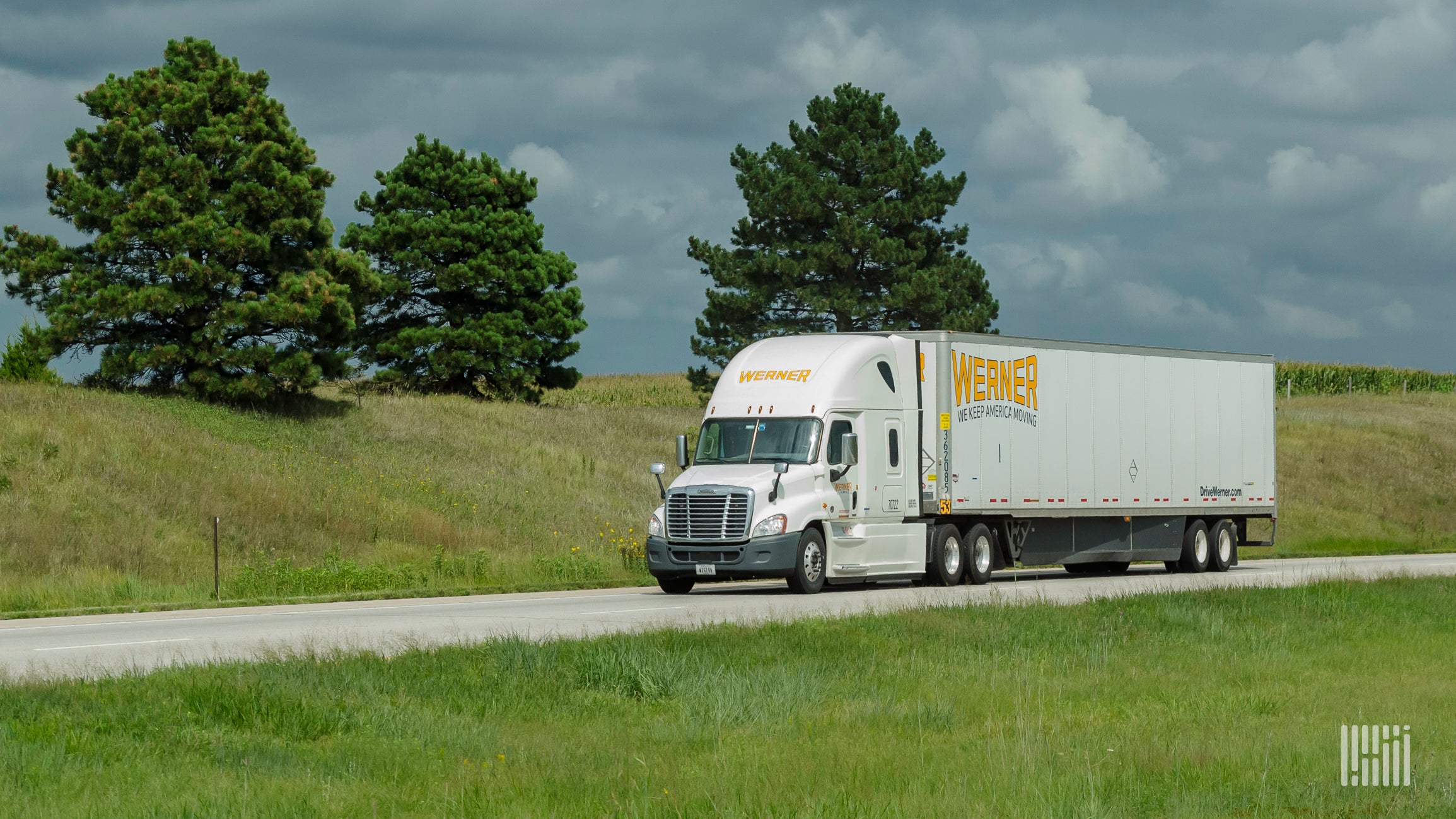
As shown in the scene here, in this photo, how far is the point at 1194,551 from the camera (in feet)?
100

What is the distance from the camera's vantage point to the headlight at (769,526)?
2273 cm

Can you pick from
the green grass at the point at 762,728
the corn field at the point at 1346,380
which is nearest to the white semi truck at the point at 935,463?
the green grass at the point at 762,728

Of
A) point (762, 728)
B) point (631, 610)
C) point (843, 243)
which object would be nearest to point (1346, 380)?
point (843, 243)

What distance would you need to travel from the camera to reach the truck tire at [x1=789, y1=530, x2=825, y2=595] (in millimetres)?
23172

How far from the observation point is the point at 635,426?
5681 centimetres

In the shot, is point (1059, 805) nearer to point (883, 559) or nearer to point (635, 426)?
point (883, 559)

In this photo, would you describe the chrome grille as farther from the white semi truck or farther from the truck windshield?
the truck windshield

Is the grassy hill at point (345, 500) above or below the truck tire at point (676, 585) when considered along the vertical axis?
above

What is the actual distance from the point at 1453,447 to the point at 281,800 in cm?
7447

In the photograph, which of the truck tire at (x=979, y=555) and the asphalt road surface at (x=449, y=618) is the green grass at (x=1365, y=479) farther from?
the asphalt road surface at (x=449, y=618)

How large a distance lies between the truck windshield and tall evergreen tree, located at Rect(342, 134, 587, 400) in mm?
31764

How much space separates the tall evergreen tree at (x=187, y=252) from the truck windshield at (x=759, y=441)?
22.3m
